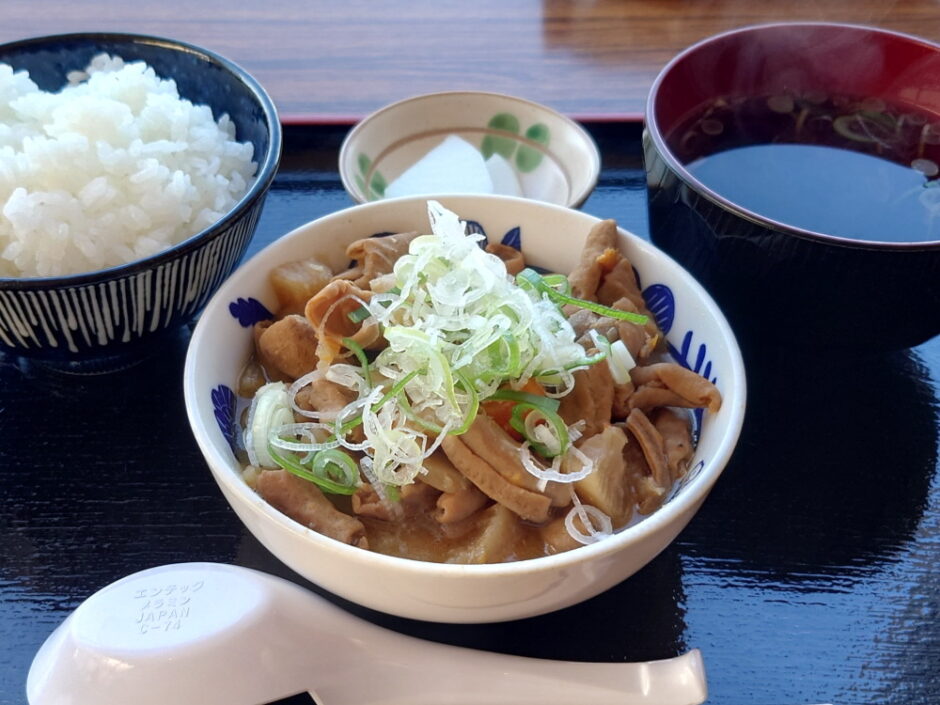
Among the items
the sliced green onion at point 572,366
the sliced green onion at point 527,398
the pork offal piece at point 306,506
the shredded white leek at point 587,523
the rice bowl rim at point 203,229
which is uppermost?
the rice bowl rim at point 203,229

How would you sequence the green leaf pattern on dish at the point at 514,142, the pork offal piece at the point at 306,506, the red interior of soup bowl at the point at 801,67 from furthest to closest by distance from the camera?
the green leaf pattern on dish at the point at 514,142, the red interior of soup bowl at the point at 801,67, the pork offal piece at the point at 306,506

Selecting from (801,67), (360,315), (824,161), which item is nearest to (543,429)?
(360,315)

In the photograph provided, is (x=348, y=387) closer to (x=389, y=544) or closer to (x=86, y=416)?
(x=389, y=544)

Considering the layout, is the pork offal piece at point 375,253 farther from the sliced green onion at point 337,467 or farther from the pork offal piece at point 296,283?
the sliced green onion at point 337,467

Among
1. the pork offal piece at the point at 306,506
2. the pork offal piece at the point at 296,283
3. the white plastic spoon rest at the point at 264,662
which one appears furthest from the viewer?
the pork offal piece at the point at 296,283

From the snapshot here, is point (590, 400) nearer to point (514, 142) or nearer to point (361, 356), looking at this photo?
point (361, 356)

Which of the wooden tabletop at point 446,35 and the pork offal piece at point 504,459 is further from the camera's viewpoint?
the wooden tabletop at point 446,35

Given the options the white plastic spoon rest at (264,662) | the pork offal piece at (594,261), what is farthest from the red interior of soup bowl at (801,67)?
the white plastic spoon rest at (264,662)
